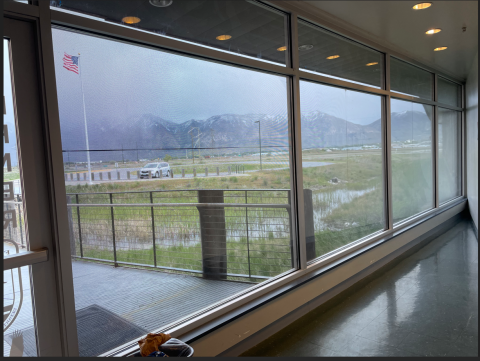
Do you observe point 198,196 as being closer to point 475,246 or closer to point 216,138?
point 216,138

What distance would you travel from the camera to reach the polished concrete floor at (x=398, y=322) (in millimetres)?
2602

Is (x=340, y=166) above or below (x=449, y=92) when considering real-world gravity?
below

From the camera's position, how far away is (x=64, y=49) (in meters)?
1.84

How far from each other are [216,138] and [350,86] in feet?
7.25

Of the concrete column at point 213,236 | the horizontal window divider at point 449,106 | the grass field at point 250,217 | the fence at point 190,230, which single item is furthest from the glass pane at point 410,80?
the concrete column at point 213,236

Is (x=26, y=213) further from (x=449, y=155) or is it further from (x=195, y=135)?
(x=449, y=155)

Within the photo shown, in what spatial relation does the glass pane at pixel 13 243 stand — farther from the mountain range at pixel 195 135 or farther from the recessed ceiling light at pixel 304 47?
the recessed ceiling light at pixel 304 47

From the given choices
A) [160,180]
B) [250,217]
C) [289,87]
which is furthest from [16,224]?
[289,87]

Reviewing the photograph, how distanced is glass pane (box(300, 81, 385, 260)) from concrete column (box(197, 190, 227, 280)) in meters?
1.14

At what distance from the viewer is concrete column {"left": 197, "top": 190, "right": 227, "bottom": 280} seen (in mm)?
2586

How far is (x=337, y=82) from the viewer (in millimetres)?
3854

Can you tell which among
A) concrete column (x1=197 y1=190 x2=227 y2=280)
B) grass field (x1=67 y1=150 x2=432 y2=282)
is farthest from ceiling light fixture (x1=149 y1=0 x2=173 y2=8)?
concrete column (x1=197 y1=190 x2=227 y2=280)

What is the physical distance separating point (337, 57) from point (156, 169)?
2.68 meters

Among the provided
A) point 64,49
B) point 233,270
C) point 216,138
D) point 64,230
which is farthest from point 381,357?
point 64,49
